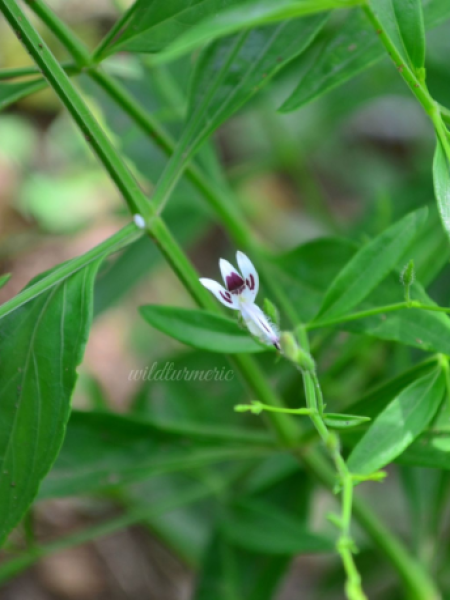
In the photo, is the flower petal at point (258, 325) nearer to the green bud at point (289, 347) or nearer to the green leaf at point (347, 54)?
the green bud at point (289, 347)

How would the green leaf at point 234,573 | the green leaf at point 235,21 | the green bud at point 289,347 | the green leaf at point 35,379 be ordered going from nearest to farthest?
the green leaf at point 235,21
the green bud at point 289,347
the green leaf at point 35,379
the green leaf at point 234,573

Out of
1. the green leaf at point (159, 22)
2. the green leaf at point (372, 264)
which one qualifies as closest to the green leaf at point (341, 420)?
the green leaf at point (372, 264)

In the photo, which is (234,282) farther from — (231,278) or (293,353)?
(293,353)

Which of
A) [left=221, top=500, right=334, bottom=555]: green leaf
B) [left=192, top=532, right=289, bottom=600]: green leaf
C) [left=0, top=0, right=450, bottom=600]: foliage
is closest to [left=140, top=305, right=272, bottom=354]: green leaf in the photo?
[left=0, top=0, right=450, bottom=600]: foliage

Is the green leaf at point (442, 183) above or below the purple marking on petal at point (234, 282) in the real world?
below

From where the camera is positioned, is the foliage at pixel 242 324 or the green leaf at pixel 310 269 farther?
the green leaf at pixel 310 269

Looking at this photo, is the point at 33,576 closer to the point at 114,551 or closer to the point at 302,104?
the point at 114,551
